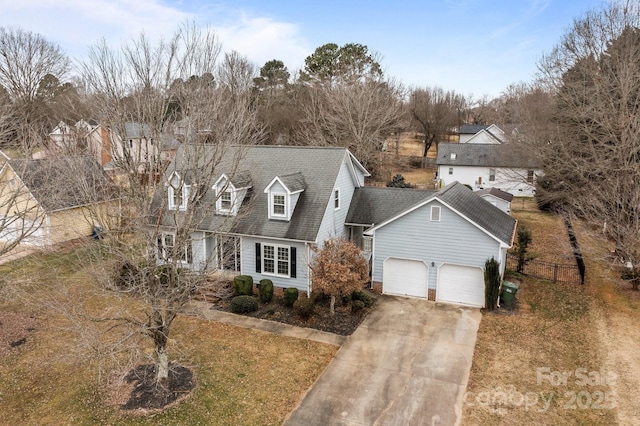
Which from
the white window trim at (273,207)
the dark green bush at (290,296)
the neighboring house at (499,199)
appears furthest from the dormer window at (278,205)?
the neighboring house at (499,199)

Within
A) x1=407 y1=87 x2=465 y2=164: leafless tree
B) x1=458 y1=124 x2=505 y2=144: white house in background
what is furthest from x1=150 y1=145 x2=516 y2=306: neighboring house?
x1=407 y1=87 x2=465 y2=164: leafless tree

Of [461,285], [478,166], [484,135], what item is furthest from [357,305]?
[484,135]

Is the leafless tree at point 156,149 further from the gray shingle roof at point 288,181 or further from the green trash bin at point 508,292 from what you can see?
the green trash bin at point 508,292

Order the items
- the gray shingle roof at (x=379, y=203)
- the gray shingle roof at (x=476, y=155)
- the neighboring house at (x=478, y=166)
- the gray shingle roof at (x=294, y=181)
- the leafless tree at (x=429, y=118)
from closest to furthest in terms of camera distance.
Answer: the gray shingle roof at (x=294, y=181) → the gray shingle roof at (x=379, y=203) → the gray shingle roof at (x=476, y=155) → the neighboring house at (x=478, y=166) → the leafless tree at (x=429, y=118)

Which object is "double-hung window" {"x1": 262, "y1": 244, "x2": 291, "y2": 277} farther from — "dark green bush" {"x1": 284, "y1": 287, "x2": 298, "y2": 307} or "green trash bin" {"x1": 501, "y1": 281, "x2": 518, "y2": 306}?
"green trash bin" {"x1": 501, "y1": 281, "x2": 518, "y2": 306}

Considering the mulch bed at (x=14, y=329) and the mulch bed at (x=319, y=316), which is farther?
the mulch bed at (x=319, y=316)

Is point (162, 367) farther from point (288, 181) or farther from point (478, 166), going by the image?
point (478, 166)

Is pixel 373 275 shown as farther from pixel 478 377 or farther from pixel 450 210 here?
pixel 478 377

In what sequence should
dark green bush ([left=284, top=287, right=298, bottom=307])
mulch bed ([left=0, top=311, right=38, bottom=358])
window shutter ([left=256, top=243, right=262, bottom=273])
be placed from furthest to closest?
window shutter ([left=256, top=243, right=262, bottom=273]) < dark green bush ([left=284, top=287, right=298, bottom=307]) < mulch bed ([left=0, top=311, right=38, bottom=358])
